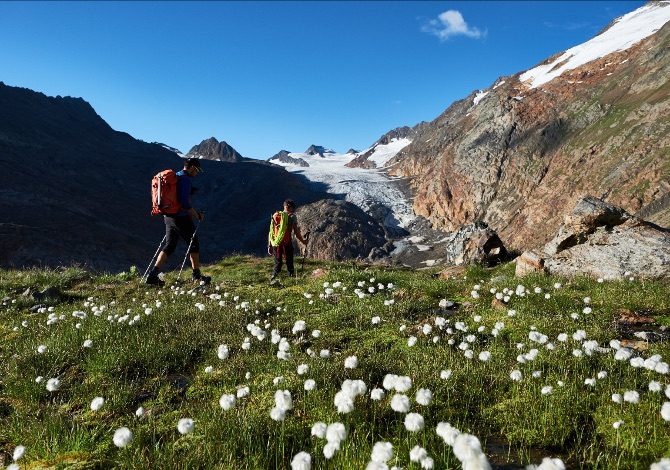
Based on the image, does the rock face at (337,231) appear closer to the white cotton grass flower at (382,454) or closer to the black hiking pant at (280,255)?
the black hiking pant at (280,255)

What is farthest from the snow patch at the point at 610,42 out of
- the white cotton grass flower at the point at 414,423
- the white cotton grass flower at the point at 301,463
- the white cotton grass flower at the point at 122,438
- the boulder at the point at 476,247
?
the white cotton grass flower at the point at 122,438

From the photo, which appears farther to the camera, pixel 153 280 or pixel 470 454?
pixel 153 280

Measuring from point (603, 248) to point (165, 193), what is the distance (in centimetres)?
1241

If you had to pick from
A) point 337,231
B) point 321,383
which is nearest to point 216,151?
point 337,231

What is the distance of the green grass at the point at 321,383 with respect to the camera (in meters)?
3.51

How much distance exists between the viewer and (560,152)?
2940 inches

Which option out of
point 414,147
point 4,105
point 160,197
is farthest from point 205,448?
point 414,147

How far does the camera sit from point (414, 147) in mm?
150750

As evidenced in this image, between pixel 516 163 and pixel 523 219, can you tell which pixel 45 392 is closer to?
pixel 523 219

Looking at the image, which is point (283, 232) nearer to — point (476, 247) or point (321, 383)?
point (321, 383)

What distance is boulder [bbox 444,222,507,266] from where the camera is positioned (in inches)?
899

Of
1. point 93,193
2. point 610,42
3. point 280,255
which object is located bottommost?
point 280,255

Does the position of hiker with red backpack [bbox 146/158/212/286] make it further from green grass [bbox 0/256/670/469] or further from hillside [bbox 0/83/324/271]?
hillside [bbox 0/83/324/271]

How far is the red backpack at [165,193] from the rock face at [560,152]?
41.9 meters
